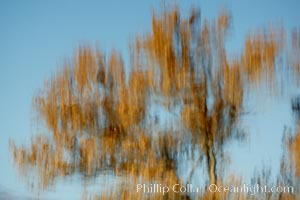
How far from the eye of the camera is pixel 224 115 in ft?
28.6

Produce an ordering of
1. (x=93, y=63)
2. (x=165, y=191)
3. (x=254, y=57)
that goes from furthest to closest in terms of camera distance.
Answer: (x=93, y=63), (x=254, y=57), (x=165, y=191)

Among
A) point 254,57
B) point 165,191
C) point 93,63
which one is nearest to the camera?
point 165,191

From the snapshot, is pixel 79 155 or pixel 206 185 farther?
pixel 79 155

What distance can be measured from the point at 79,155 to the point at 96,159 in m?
0.24

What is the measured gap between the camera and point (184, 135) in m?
8.76

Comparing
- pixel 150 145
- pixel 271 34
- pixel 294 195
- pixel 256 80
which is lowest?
pixel 294 195

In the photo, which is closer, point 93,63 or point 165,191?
point 165,191

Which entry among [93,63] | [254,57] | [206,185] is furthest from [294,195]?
[93,63]

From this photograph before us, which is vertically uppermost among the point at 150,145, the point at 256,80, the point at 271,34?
the point at 271,34

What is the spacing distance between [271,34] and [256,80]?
2.11ft

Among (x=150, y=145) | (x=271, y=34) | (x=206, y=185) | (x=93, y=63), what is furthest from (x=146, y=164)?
(x=271, y=34)

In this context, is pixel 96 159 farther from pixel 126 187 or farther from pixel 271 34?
pixel 271 34

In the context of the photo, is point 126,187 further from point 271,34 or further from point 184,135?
point 271,34

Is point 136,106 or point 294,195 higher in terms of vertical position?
point 136,106
